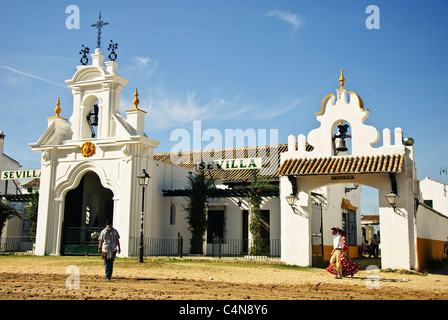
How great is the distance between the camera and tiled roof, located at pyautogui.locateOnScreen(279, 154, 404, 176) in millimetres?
16750

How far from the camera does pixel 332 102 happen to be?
1878cm

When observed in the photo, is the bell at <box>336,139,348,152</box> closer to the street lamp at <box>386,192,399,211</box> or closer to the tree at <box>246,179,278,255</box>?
the street lamp at <box>386,192,399,211</box>

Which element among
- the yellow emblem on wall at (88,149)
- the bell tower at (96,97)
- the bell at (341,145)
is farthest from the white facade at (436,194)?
the yellow emblem on wall at (88,149)

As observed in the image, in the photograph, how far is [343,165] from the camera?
17688mm

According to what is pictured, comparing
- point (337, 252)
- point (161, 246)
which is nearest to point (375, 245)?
point (161, 246)

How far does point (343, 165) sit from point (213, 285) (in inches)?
305

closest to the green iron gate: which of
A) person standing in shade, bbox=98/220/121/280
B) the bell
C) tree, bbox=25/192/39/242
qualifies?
tree, bbox=25/192/39/242

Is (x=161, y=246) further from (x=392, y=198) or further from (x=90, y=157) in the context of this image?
(x=392, y=198)

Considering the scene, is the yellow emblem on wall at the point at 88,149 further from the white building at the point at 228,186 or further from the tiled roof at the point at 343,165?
the tiled roof at the point at 343,165

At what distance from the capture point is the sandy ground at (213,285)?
10.2 m

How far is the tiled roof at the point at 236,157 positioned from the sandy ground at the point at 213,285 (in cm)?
1092

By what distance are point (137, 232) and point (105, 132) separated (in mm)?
5410

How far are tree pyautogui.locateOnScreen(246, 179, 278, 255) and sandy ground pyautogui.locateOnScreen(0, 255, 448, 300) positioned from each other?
5127 millimetres
